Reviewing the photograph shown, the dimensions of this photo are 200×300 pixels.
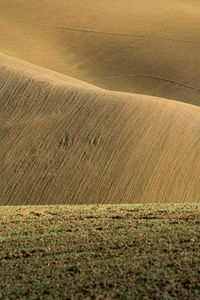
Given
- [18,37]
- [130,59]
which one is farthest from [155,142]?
[18,37]

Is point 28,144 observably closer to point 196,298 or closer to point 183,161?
point 183,161

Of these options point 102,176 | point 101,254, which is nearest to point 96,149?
point 102,176

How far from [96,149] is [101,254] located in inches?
256

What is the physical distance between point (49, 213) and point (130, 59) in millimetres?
20986

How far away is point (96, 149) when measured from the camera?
454 inches

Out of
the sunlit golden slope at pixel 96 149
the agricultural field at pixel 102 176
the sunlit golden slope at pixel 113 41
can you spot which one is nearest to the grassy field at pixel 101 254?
the agricultural field at pixel 102 176

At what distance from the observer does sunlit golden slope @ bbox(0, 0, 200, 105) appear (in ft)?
79.7

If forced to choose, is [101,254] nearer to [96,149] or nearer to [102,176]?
[102,176]

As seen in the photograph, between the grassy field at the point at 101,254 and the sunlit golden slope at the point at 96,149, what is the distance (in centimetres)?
327

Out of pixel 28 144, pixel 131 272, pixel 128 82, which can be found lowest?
pixel 131 272

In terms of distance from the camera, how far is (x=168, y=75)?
80.1 ft

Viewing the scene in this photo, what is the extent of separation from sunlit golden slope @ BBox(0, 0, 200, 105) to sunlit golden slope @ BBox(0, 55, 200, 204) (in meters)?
9.40

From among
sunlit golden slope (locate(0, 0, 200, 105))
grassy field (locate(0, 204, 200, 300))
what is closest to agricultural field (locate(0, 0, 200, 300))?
grassy field (locate(0, 204, 200, 300))

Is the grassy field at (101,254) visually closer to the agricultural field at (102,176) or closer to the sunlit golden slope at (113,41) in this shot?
the agricultural field at (102,176)
